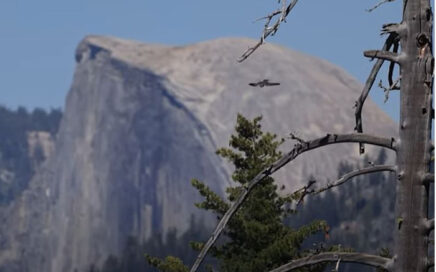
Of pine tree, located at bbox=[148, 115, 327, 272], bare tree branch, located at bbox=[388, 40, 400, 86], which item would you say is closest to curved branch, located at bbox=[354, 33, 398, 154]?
bare tree branch, located at bbox=[388, 40, 400, 86]

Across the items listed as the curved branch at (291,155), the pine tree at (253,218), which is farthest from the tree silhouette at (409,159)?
the pine tree at (253,218)

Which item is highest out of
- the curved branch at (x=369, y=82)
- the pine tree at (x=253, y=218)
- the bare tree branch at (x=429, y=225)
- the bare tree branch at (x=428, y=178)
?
the pine tree at (x=253, y=218)

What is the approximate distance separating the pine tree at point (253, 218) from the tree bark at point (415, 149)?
4849 cm

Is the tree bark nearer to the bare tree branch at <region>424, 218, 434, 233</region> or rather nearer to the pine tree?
the bare tree branch at <region>424, 218, 434, 233</region>

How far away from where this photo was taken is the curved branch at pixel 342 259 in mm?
9062

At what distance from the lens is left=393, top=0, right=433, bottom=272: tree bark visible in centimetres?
912

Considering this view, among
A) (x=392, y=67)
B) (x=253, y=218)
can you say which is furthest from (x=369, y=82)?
(x=253, y=218)

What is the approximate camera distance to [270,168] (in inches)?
363

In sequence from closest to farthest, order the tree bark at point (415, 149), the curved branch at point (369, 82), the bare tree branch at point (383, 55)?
the tree bark at point (415, 149), the bare tree branch at point (383, 55), the curved branch at point (369, 82)

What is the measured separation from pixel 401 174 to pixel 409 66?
28.4 inches

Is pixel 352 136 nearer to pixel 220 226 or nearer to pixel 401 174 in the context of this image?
pixel 401 174

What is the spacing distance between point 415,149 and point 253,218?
56.4 meters

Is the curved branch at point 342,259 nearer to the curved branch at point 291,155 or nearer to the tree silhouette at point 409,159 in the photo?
the tree silhouette at point 409,159

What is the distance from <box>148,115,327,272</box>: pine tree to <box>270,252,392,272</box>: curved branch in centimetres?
4853
